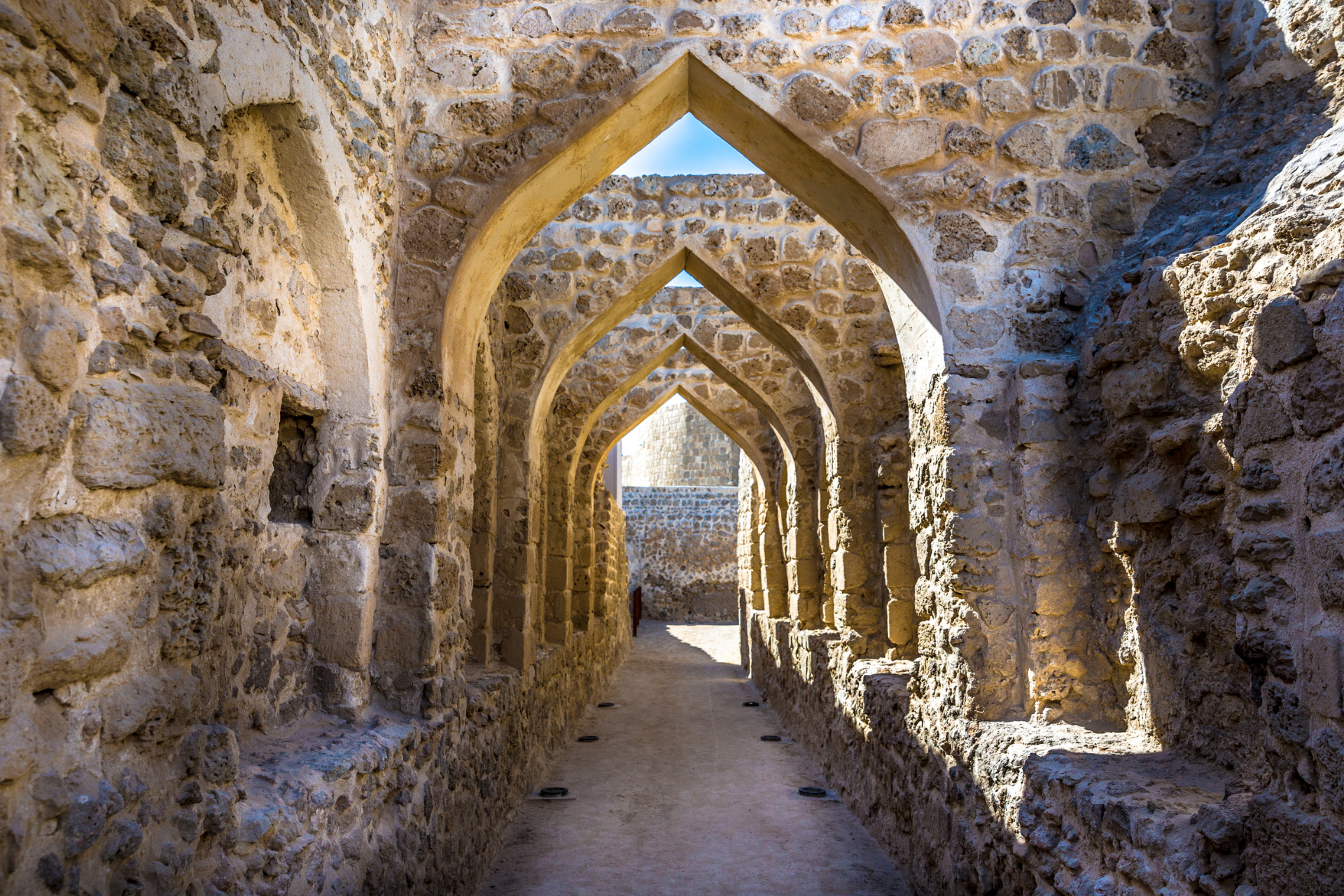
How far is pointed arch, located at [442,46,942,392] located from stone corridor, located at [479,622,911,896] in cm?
229

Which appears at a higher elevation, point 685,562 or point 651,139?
point 651,139

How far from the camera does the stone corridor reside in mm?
3820

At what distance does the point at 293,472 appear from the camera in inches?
114

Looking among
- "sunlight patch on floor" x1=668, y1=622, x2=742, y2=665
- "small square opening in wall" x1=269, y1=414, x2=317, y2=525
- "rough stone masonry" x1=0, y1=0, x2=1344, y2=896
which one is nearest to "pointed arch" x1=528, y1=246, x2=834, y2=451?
"rough stone masonry" x1=0, y1=0, x2=1344, y2=896

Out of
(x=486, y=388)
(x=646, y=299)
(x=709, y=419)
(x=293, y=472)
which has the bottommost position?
(x=293, y=472)

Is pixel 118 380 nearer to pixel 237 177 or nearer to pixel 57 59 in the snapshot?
pixel 57 59

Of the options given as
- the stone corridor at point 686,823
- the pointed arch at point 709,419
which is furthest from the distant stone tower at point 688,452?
the stone corridor at point 686,823

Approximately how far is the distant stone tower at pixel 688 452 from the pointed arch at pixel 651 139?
17.2 meters

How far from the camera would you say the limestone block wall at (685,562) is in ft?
55.8

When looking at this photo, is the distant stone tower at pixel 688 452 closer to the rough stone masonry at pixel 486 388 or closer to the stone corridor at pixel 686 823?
the stone corridor at pixel 686 823

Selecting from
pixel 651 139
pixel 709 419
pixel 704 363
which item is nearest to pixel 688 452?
pixel 709 419

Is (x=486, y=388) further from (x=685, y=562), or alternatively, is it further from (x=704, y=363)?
(x=685, y=562)

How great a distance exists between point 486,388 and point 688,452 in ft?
55.0

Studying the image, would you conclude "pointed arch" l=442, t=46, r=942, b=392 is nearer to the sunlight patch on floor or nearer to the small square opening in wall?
the small square opening in wall
